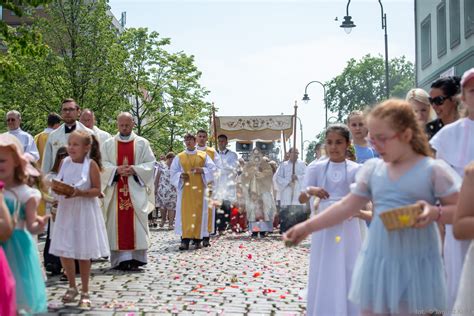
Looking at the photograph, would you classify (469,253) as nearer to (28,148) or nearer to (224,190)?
(28,148)

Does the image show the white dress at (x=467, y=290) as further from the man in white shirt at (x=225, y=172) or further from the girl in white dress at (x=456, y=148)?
the man in white shirt at (x=225, y=172)

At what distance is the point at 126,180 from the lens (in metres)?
11.7

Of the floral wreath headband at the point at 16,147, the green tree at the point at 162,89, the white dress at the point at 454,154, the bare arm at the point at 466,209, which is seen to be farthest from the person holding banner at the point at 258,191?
the green tree at the point at 162,89

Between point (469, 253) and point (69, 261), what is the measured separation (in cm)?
500

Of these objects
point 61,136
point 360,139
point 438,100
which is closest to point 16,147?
point 438,100

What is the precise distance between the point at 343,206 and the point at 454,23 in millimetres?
27785

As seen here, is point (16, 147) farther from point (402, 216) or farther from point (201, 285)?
point (201, 285)

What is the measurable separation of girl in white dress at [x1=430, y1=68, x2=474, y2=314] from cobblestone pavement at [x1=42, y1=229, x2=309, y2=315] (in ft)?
8.33

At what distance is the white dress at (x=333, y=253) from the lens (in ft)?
20.6

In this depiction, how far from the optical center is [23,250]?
4793 mm

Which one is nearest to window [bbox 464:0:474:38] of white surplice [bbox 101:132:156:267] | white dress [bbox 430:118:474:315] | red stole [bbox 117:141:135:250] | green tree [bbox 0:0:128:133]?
green tree [bbox 0:0:128:133]

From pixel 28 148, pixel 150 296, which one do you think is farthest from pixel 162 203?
pixel 150 296

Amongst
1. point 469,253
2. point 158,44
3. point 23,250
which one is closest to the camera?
point 469,253

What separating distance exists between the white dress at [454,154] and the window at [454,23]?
25457mm
